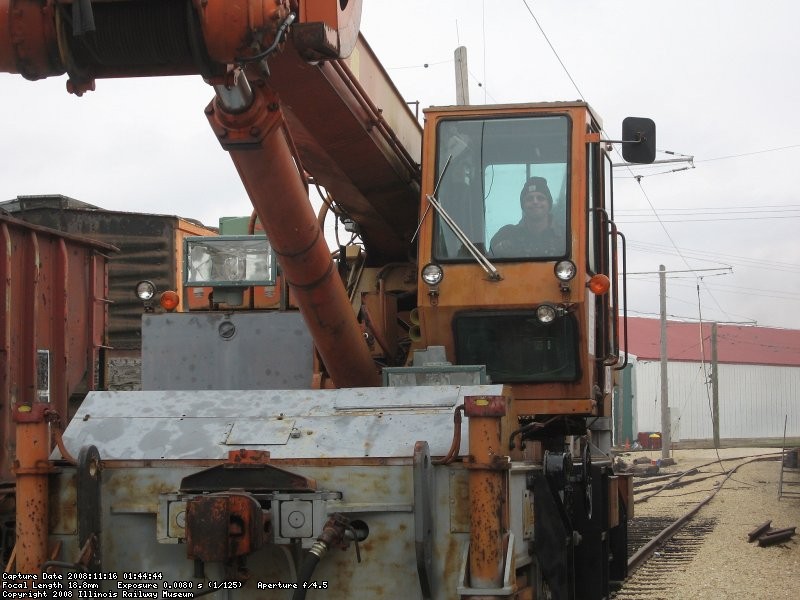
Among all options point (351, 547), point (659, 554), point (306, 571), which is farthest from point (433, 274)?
point (659, 554)

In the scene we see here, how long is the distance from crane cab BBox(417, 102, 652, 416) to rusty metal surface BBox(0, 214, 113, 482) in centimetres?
354

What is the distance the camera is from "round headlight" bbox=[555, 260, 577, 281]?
6.87m

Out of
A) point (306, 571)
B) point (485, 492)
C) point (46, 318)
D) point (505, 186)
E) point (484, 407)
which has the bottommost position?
point (306, 571)

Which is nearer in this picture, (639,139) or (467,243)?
(467,243)

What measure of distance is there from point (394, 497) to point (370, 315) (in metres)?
2.64

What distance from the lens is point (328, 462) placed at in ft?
17.0

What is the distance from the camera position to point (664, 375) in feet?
133

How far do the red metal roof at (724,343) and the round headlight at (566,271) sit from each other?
53.2m

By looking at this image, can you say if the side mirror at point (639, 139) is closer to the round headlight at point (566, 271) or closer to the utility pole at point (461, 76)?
the round headlight at point (566, 271)

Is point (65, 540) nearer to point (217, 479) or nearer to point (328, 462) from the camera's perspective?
point (217, 479)

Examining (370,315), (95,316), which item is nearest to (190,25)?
(370,315)

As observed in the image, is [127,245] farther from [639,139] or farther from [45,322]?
[639,139]

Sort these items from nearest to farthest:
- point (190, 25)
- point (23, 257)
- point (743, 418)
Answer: point (190, 25)
point (23, 257)
point (743, 418)

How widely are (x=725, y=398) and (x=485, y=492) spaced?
5736 centimetres
